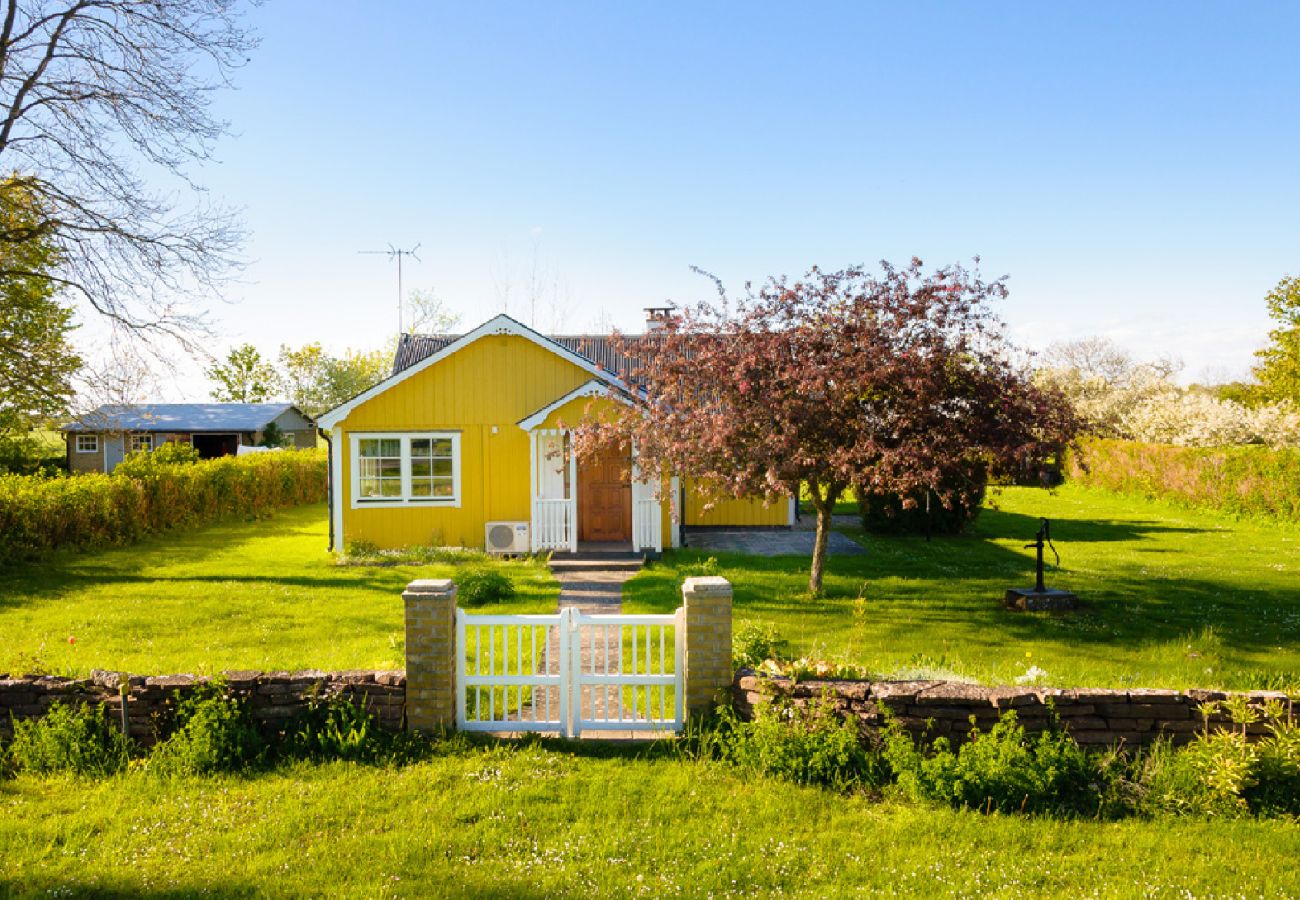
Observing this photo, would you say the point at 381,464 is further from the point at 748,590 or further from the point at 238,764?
the point at 238,764

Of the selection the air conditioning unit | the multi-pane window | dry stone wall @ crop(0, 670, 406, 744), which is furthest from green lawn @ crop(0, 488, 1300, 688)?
the multi-pane window

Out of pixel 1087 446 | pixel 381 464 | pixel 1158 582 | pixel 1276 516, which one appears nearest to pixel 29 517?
pixel 381 464

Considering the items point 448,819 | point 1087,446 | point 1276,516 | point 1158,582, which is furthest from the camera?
point 1087,446

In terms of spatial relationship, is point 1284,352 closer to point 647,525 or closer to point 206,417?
point 647,525

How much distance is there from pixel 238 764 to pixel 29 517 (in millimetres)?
13023

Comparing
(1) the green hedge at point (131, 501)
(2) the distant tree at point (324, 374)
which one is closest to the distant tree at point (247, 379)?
(2) the distant tree at point (324, 374)

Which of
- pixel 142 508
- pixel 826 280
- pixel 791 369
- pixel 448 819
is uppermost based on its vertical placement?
pixel 826 280

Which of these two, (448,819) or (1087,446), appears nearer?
(448,819)

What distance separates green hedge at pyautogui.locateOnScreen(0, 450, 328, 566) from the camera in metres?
15.4

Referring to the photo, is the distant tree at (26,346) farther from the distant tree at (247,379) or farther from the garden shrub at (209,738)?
the distant tree at (247,379)

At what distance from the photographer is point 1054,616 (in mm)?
10805

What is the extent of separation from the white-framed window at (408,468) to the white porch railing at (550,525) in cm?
205

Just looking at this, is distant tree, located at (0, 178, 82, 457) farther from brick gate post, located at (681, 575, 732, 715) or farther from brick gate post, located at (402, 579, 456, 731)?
brick gate post, located at (681, 575, 732, 715)

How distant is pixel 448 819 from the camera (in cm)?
499
